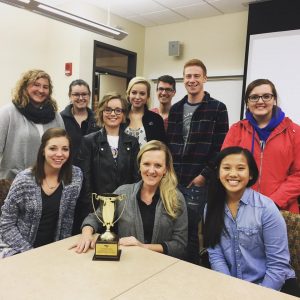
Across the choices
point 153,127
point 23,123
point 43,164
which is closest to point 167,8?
point 153,127

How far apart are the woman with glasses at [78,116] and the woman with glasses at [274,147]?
1.44 m

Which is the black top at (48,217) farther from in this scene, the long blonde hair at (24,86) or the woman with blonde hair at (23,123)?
the long blonde hair at (24,86)

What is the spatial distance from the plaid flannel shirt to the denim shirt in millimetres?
699

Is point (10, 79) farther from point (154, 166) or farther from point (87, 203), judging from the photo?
point (154, 166)

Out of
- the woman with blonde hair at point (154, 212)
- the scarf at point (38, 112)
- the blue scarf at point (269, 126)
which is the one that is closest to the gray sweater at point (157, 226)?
the woman with blonde hair at point (154, 212)

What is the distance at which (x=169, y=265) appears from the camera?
1.46m

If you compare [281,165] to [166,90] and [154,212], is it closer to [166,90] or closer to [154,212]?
[154,212]

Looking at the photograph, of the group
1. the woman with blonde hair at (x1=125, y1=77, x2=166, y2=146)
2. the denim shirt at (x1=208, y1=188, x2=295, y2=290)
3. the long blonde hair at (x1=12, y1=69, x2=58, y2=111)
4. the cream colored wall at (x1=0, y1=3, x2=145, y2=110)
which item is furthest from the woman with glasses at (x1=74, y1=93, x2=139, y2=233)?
the cream colored wall at (x1=0, y1=3, x2=145, y2=110)

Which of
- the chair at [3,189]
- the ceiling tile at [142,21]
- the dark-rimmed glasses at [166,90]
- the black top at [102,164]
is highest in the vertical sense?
the ceiling tile at [142,21]

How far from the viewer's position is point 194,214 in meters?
2.14

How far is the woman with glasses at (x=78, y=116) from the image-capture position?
301 cm

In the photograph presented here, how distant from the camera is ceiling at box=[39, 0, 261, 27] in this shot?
14.5 ft

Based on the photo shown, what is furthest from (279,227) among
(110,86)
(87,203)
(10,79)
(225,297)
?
(110,86)

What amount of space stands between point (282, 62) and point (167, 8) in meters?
1.72
